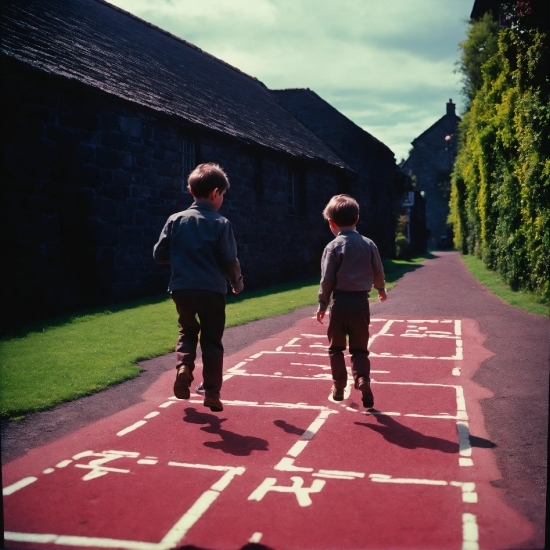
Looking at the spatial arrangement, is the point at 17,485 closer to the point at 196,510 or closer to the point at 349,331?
the point at 196,510

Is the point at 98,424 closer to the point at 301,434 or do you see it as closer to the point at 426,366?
the point at 301,434

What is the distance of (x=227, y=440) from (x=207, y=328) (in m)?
0.90

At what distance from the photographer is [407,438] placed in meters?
4.27

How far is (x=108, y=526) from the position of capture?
2912 millimetres

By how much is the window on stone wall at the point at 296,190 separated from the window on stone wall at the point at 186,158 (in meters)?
6.16

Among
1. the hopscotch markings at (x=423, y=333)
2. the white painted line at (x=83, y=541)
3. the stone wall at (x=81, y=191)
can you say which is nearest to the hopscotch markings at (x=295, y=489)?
the white painted line at (x=83, y=541)

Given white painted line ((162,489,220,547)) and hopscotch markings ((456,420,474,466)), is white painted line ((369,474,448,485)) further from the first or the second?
white painted line ((162,489,220,547))

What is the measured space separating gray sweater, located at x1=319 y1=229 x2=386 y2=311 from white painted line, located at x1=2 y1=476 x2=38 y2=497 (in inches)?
97.3

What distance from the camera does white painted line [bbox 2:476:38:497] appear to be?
334 cm

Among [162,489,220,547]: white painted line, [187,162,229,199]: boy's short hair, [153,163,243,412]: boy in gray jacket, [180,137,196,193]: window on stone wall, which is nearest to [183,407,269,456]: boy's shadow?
[153,163,243,412]: boy in gray jacket

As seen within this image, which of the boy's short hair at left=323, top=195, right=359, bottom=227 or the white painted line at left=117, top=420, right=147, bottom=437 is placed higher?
the boy's short hair at left=323, top=195, right=359, bottom=227

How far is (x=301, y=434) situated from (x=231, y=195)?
1223 centimetres

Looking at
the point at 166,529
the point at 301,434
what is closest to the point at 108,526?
the point at 166,529

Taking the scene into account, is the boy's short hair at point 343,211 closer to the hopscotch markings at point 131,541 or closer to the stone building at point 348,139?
the hopscotch markings at point 131,541
